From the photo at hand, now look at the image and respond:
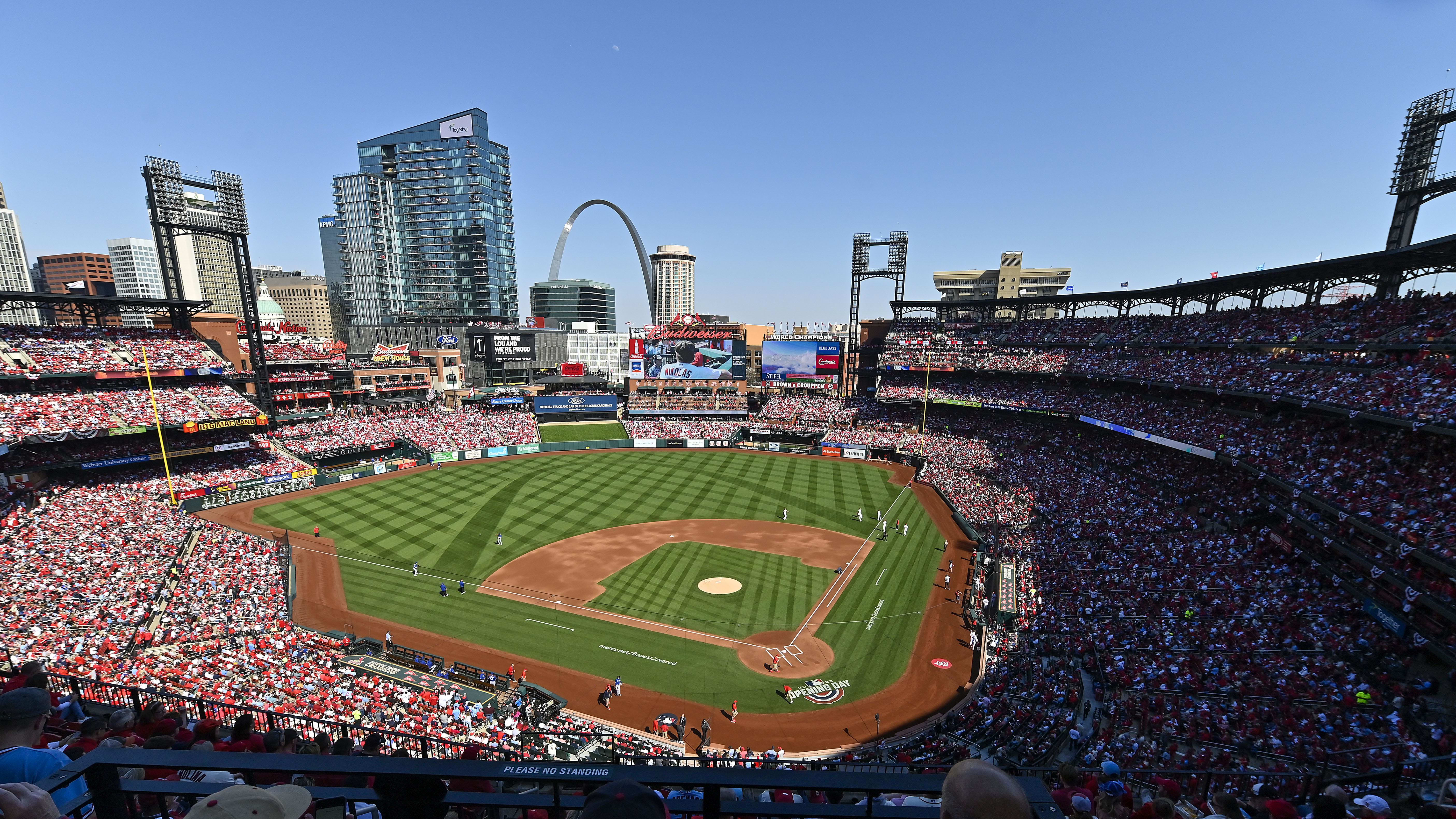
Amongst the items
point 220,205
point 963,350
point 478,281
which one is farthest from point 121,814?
point 478,281

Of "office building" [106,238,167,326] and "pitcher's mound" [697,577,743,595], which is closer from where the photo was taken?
"pitcher's mound" [697,577,743,595]

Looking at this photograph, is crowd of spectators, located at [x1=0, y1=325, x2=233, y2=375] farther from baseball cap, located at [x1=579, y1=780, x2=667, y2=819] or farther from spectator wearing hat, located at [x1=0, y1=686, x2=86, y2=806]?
baseball cap, located at [x1=579, y1=780, x2=667, y2=819]

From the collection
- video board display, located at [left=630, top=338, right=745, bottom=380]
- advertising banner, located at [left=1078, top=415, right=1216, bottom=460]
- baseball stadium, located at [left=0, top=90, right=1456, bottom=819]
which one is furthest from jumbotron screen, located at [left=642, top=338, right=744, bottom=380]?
advertising banner, located at [left=1078, top=415, right=1216, bottom=460]

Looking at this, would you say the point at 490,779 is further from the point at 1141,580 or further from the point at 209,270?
the point at 209,270

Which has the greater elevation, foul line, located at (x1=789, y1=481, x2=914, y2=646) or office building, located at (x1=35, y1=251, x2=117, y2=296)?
office building, located at (x1=35, y1=251, x2=117, y2=296)

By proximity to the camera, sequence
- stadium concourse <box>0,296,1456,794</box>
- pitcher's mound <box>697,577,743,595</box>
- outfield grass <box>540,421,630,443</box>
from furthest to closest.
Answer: outfield grass <box>540,421,630,443</box> < pitcher's mound <box>697,577,743,595</box> < stadium concourse <box>0,296,1456,794</box>

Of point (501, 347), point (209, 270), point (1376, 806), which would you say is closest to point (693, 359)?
point (501, 347)

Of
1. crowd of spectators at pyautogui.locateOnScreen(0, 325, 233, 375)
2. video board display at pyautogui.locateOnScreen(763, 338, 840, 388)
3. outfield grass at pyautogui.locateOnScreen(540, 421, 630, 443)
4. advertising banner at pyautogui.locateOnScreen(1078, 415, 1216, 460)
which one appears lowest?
outfield grass at pyautogui.locateOnScreen(540, 421, 630, 443)
